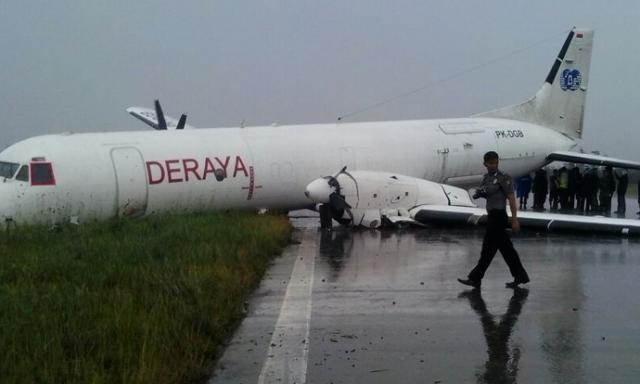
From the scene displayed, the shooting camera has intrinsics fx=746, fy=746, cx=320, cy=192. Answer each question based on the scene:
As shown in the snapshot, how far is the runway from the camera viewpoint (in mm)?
5574

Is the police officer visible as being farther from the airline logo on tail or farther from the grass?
the airline logo on tail

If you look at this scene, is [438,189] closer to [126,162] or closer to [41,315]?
[126,162]

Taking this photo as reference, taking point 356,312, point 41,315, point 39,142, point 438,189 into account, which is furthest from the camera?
point 438,189

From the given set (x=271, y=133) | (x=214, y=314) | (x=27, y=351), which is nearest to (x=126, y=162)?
(x=271, y=133)

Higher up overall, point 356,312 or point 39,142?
point 39,142

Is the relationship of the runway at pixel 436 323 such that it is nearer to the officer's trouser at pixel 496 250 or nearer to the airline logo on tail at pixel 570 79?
the officer's trouser at pixel 496 250

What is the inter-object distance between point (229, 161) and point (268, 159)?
1.17 meters

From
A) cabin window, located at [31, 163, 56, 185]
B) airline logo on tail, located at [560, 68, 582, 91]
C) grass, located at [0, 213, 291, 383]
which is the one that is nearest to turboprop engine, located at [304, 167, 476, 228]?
grass, located at [0, 213, 291, 383]

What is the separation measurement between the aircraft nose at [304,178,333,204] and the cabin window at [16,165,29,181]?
20.0ft

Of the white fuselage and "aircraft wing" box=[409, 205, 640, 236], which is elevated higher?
the white fuselage

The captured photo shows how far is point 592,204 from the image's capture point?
25188 mm

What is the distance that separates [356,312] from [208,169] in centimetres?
981

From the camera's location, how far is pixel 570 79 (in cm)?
2597

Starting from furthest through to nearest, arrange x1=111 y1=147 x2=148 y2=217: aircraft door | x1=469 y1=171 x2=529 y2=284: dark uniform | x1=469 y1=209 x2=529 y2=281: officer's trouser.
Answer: x1=111 y1=147 x2=148 y2=217: aircraft door, x1=469 y1=171 x2=529 y2=284: dark uniform, x1=469 y1=209 x2=529 y2=281: officer's trouser
